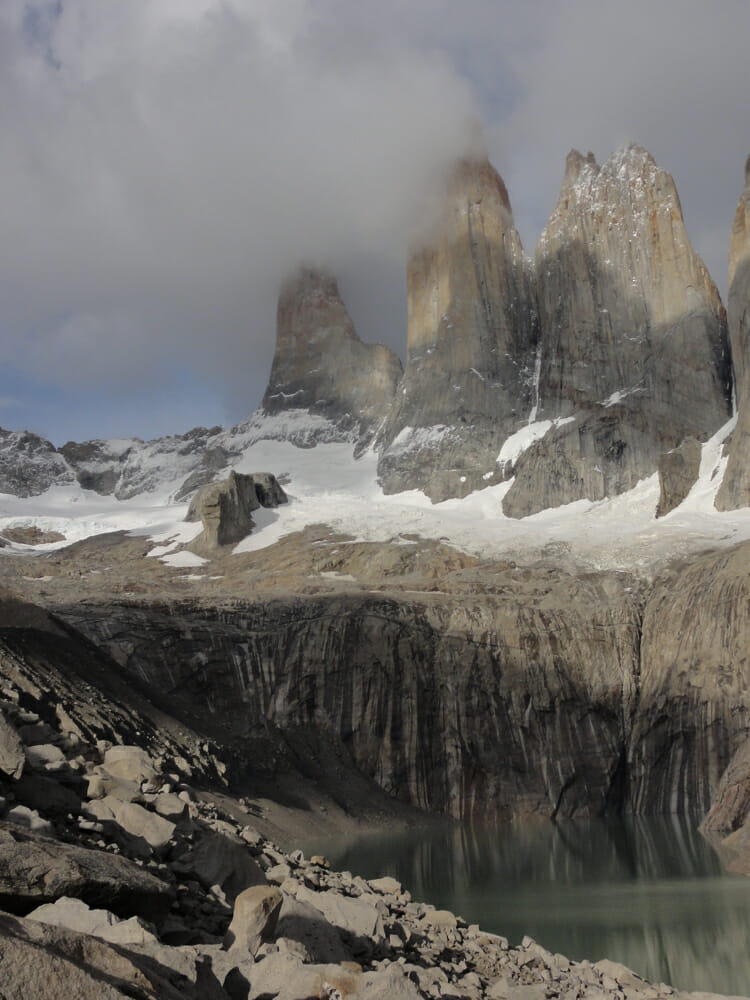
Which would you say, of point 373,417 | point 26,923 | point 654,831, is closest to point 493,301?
point 373,417

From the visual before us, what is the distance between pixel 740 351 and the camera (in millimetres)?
94562

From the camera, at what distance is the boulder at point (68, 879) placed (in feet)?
27.8

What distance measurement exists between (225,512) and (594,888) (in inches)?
3184

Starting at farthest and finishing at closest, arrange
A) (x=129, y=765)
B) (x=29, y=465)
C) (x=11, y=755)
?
(x=29, y=465)
(x=129, y=765)
(x=11, y=755)

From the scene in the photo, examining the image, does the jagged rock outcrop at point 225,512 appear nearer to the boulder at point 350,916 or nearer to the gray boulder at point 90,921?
the boulder at point 350,916

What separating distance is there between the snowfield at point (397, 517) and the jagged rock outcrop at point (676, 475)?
108cm

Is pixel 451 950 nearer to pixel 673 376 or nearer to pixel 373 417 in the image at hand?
pixel 673 376

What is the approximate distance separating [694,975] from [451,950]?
8.23 meters

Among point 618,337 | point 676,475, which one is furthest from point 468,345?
point 676,475

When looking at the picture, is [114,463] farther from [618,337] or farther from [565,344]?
[618,337]

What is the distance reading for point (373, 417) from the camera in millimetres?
174625

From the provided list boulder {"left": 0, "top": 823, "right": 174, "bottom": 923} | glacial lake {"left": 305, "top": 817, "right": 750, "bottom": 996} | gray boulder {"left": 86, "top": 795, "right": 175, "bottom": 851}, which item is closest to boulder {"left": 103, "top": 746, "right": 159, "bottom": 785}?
gray boulder {"left": 86, "top": 795, "right": 175, "bottom": 851}

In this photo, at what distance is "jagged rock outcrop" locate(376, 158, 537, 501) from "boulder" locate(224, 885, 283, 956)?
386 feet

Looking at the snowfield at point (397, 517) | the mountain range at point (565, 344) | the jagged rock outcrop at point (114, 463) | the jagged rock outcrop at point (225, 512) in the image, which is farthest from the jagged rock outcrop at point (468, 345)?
the jagged rock outcrop at point (114, 463)
